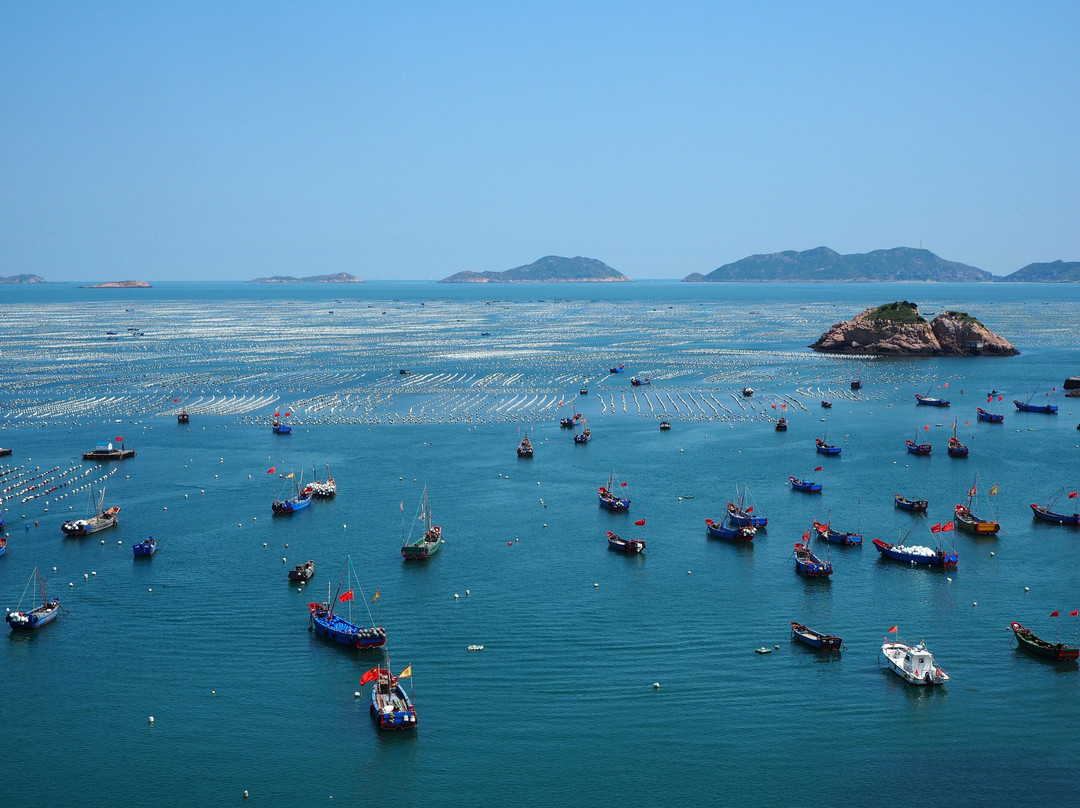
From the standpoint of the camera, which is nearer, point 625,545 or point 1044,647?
point 1044,647

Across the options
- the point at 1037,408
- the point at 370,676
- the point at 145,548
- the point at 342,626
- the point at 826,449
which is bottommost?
the point at 342,626

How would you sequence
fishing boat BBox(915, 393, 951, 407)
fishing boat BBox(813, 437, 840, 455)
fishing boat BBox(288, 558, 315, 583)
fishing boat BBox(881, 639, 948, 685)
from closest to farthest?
fishing boat BBox(881, 639, 948, 685) → fishing boat BBox(288, 558, 315, 583) → fishing boat BBox(813, 437, 840, 455) → fishing boat BBox(915, 393, 951, 407)

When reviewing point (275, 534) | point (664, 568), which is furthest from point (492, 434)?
point (664, 568)

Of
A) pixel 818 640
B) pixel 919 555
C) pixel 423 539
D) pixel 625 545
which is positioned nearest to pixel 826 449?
pixel 919 555

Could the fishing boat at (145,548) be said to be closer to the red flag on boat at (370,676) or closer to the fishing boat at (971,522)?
the red flag on boat at (370,676)

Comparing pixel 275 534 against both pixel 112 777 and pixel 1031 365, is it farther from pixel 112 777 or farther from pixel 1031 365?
pixel 1031 365

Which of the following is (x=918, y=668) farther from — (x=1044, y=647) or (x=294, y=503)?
(x=294, y=503)

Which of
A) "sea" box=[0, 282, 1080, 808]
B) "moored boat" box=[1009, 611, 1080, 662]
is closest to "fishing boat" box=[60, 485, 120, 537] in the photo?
"sea" box=[0, 282, 1080, 808]

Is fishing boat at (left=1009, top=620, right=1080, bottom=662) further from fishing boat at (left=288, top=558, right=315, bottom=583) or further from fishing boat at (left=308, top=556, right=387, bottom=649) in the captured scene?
fishing boat at (left=288, top=558, right=315, bottom=583)
